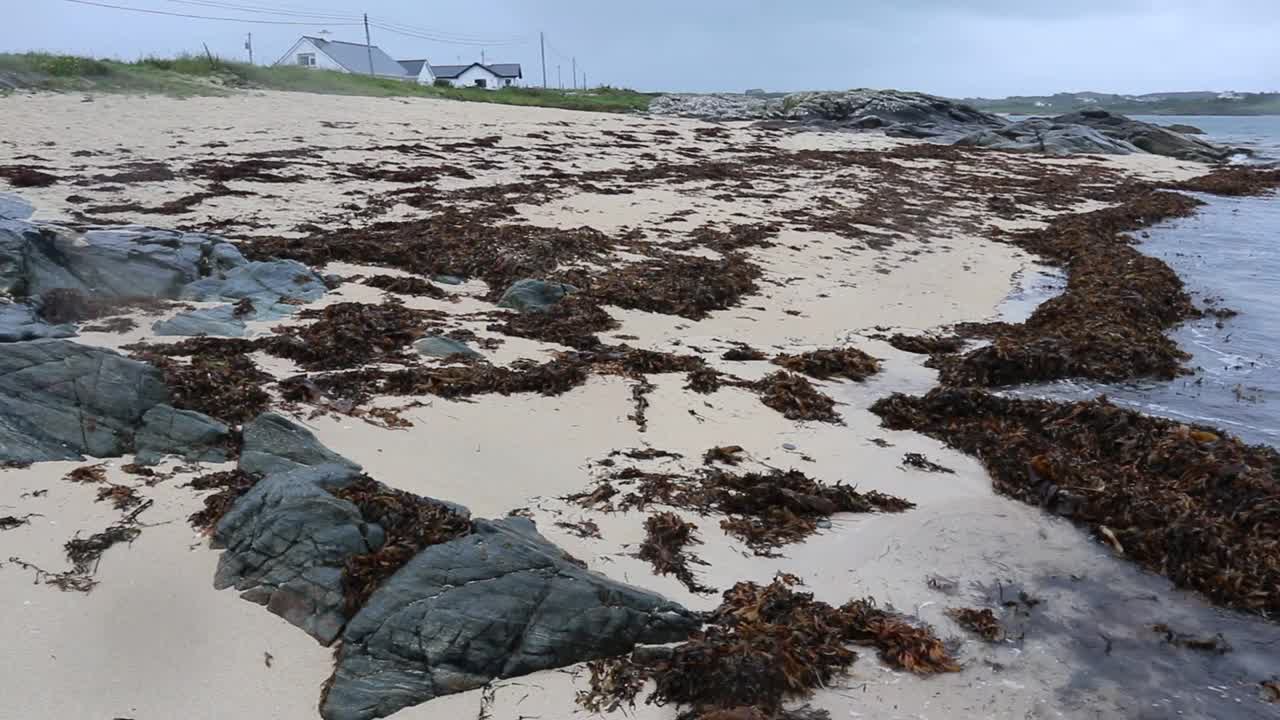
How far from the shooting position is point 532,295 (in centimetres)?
754

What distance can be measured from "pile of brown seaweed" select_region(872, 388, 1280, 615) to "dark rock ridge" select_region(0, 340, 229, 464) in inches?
184

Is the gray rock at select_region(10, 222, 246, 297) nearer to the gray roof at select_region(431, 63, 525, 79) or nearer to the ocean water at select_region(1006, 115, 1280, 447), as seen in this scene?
the ocean water at select_region(1006, 115, 1280, 447)

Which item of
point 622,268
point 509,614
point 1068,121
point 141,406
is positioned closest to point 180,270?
point 141,406

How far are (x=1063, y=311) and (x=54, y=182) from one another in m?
13.0

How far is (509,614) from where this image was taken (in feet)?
10.1

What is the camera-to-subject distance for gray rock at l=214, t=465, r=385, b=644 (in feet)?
10.3

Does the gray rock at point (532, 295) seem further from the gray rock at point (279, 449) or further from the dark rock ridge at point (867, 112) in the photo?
the dark rock ridge at point (867, 112)

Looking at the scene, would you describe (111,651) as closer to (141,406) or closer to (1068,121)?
(141,406)

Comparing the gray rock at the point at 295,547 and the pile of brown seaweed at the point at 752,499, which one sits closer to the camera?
the gray rock at the point at 295,547

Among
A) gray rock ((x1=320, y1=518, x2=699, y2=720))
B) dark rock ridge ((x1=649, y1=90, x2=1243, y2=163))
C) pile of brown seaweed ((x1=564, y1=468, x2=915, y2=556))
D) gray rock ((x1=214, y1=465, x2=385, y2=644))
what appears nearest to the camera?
gray rock ((x1=320, y1=518, x2=699, y2=720))

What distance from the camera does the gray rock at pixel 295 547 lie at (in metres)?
3.15

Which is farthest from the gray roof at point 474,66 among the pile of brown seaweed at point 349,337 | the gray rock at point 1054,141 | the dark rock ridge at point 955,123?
the pile of brown seaweed at point 349,337

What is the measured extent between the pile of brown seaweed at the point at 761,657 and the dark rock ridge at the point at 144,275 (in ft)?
15.0

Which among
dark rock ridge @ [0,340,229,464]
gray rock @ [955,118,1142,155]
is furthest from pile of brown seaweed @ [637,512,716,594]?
gray rock @ [955,118,1142,155]
